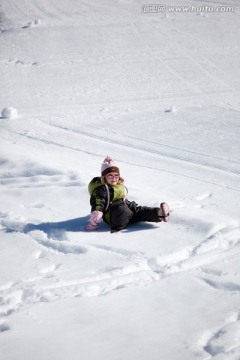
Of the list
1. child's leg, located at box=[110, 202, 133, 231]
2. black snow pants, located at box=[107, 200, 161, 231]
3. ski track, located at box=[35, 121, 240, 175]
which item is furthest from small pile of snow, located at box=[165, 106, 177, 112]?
child's leg, located at box=[110, 202, 133, 231]

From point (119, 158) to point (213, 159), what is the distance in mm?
1245

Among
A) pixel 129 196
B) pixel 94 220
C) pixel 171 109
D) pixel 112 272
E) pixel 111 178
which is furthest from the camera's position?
pixel 171 109

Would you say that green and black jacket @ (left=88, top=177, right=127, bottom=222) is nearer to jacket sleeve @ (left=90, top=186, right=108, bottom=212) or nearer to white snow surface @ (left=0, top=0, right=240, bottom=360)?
jacket sleeve @ (left=90, top=186, right=108, bottom=212)

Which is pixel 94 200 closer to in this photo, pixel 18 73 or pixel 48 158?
pixel 48 158

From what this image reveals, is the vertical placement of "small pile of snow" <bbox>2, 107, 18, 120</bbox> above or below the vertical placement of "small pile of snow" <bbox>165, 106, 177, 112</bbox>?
below

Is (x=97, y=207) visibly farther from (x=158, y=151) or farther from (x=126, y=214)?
(x=158, y=151)

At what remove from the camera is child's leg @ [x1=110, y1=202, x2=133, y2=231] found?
12.4 feet

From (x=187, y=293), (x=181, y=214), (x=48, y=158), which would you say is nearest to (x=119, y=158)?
(x=48, y=158)

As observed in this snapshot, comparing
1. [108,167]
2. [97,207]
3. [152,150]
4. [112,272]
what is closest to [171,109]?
[152,150]

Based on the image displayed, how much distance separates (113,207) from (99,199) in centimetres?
14

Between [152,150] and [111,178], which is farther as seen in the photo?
[152,150]

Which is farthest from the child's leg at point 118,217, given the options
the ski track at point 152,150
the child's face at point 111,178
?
the ski track at point 152,150

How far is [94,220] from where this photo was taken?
373 cm

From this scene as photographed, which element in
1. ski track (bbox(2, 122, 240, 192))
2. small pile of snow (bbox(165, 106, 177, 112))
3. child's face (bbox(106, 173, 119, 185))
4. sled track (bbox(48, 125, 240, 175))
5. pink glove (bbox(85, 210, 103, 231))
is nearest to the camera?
pink glove (bbox(85, 210, 103, 231))
